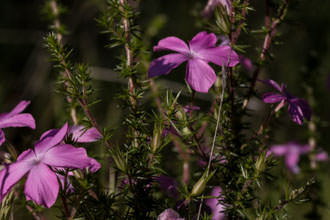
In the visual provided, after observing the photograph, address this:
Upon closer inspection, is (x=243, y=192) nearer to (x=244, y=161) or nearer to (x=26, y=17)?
(x=244, y=161)

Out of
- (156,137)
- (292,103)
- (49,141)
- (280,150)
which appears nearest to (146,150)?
(156,137)

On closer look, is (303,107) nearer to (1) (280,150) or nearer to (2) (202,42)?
(2) (202,42)

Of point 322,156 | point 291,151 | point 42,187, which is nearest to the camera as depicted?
point 42,187

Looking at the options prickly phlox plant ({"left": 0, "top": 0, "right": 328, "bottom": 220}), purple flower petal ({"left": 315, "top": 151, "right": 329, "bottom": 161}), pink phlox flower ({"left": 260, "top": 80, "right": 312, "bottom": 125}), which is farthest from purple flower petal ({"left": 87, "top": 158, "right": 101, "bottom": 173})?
purple flower petal ({"left": 315, "top": 151, "right": 329, "bottom": 161})

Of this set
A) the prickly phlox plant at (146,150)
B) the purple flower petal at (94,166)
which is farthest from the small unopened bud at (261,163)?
the purple flower petal at (94,166)

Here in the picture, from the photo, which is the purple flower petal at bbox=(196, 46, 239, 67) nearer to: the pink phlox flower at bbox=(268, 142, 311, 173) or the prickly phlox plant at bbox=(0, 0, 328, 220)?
the prickly phlox plant at bbox=(0, 0, 328, 220)

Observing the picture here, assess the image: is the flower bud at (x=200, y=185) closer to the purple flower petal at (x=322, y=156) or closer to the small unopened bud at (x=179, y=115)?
the small unopened bud at (x=179, y=115)

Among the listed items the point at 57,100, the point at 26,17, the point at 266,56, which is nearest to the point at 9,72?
the point at 26,17
